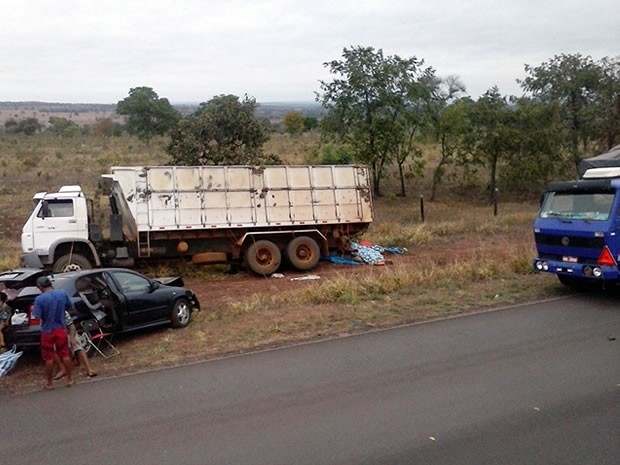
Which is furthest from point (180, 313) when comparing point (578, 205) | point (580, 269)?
point (578, 205)

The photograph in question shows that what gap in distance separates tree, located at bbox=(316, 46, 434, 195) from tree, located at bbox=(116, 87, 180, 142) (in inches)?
1173

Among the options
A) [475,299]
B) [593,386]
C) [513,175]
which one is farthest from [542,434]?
[513,175]

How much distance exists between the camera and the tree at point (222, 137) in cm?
2723

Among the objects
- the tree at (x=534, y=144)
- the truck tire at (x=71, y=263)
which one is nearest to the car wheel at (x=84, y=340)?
the truck tire at (x=71, y=263)

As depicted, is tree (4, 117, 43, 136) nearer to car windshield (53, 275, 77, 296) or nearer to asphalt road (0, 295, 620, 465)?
car windshield (53, 275, 77, 296)

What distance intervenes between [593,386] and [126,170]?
12563mm

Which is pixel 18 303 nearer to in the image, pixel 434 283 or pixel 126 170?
pixel 126 170

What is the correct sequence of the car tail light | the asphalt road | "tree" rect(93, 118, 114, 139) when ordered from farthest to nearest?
"tree" rect(93, 118, 114, 139) < the car tail light < the asphalt road

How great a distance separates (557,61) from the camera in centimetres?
3512

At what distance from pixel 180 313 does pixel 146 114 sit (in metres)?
49.0

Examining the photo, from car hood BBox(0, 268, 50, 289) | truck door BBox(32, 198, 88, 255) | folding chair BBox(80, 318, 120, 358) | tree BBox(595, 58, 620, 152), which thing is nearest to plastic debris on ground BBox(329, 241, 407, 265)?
truck door BBox(32, 198, 88, 255)

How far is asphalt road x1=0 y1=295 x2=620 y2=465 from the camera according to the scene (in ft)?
23.2

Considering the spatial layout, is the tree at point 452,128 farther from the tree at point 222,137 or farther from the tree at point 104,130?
the tree at point 104,130

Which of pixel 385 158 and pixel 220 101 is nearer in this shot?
pixel 220 101
